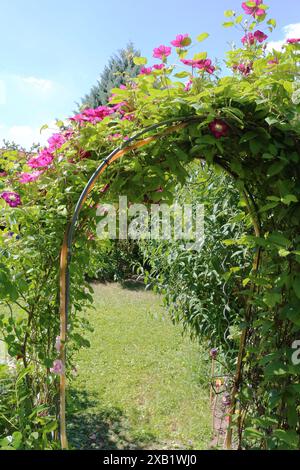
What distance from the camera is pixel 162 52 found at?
153 cm

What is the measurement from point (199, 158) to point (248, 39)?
0.55 meters

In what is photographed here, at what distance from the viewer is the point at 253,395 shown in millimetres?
2021

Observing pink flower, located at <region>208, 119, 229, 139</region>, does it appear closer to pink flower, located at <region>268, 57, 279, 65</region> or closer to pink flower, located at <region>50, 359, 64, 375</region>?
pink flower, located at <region>268, 57, 279, 65</region>

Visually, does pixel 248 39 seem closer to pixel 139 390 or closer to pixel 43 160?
pixel 43 160

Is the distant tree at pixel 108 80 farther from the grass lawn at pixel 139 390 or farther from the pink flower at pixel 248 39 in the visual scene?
the pink flower at pixel 248 39

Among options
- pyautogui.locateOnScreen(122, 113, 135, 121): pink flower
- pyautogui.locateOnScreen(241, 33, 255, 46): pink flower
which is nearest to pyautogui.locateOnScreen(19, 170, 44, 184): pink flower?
pyautogui.locateOnScreen(122, 113, 135, 121): pink flower

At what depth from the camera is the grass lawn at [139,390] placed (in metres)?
2.98

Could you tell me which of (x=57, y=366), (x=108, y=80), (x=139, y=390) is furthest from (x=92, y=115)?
(x=108, y=80)

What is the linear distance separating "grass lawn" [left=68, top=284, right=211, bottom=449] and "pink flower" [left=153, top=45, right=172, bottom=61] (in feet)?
5.32

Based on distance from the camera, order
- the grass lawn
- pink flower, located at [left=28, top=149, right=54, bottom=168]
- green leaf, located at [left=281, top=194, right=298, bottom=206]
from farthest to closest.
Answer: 1. the grass lawn
2. pink flower, located at [left=28, top=149, right=54, bottom=168]
3. green leaf, located at [left=281, top=194, right=298, bottom=206]

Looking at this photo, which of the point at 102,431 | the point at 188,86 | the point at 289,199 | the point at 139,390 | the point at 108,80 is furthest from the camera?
the point at 108,80

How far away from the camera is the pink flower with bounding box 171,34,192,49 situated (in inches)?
61.2

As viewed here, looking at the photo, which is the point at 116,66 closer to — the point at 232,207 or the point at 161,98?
the point at 232,207
